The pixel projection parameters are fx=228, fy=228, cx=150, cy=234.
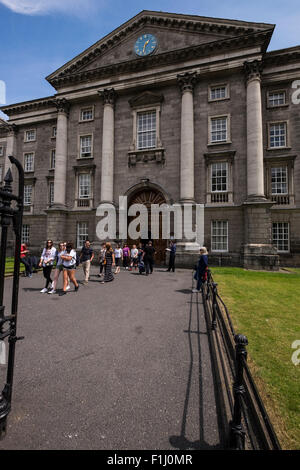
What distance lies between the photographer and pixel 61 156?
23.3 meters

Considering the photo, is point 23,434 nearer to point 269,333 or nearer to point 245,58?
point 269,333

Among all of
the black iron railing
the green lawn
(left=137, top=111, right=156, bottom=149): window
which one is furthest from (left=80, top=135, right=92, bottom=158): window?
the black iron railing

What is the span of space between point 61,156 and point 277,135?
804 inches

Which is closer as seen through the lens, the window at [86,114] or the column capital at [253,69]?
the column capital at [253,69]

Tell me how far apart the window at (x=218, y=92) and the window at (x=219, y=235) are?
35.0 feet

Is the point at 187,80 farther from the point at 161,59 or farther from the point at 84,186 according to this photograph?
the point at 84,186

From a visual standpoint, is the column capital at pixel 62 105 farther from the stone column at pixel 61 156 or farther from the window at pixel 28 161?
the window at pixel 28 161

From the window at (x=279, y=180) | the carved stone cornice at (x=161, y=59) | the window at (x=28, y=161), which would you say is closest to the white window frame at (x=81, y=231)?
the window at (x=28, y=161)

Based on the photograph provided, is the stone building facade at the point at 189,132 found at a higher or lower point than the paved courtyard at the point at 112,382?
higher

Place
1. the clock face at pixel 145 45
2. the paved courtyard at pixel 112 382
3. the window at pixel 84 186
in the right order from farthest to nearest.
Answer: the window at pixel 84 186, the clock face at pixel 145 45, the paved courtyard at pixel 112 382

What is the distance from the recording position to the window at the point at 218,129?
63.6 ft

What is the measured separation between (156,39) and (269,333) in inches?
1007

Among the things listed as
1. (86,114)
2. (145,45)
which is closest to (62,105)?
(86,114)

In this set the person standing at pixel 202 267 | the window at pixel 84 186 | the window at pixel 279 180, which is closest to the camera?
the person standing at pixel 202 267
